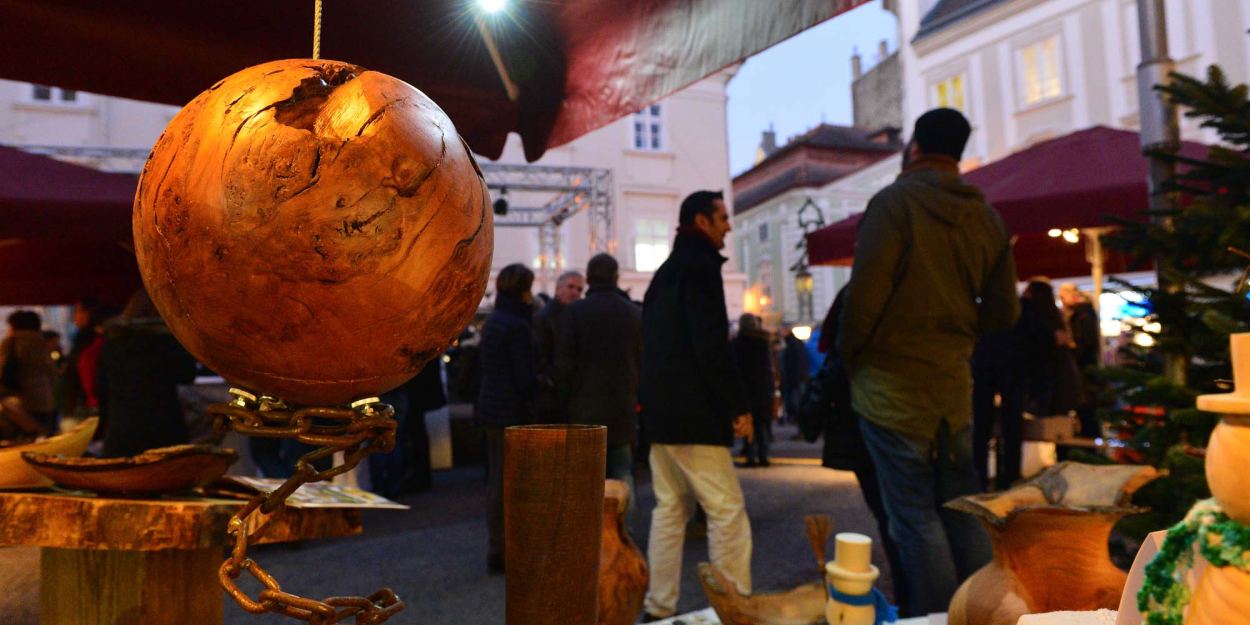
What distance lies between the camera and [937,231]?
2.49 metres

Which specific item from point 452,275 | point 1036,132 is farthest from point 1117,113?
point 452,275

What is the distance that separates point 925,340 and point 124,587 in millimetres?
2248

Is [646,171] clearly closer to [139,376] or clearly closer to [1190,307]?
[139,376]

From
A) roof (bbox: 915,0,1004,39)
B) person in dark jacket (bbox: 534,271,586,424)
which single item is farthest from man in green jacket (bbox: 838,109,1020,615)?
roof (bbox: 915,0,1004,39)

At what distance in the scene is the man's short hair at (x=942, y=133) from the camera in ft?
8.50

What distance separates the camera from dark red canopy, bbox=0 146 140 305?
3.58m

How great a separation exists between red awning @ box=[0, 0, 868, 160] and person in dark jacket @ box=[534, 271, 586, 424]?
2183 millimetres

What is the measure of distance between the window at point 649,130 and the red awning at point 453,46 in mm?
16425

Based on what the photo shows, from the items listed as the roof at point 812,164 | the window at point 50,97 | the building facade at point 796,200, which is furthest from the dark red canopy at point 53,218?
the roof at point 812,164

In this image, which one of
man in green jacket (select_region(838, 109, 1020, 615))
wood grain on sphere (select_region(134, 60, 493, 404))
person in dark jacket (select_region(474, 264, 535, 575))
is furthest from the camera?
person in dark jacket (select_region(474, 264, 535, 575))

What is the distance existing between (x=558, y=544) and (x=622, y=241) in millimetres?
17675

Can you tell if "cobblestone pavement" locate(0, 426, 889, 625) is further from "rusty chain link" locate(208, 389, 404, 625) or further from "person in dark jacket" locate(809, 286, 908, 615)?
"rusty chain link" locate(208, 389, 404, 625)

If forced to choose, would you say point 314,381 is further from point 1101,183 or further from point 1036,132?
point 1036,132

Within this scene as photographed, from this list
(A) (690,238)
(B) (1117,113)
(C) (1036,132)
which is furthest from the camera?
(C) (1036,132)
